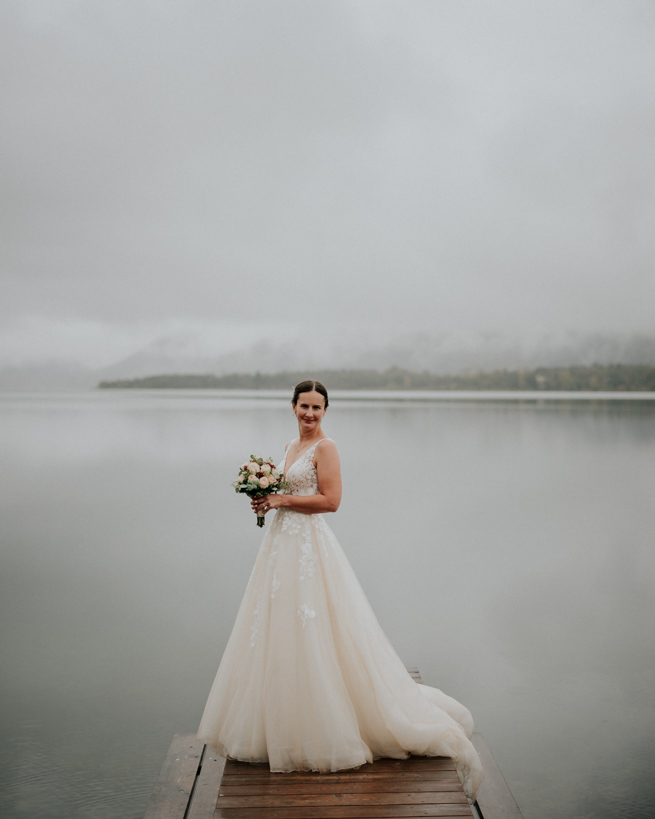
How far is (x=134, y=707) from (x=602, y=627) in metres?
5.92

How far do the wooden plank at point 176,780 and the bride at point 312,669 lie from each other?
0.43m

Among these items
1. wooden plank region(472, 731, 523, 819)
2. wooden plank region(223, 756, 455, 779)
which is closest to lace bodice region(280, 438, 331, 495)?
wooden plank region(223, 756, 455, 779)

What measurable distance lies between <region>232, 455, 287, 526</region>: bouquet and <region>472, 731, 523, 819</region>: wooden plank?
6.81ft

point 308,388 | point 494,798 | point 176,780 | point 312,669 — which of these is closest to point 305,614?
point 312,669

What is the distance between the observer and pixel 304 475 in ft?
11.1

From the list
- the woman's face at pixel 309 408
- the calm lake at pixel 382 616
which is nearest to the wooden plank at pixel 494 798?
the calm lake at pixel 382 616

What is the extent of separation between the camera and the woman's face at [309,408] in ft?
11.1

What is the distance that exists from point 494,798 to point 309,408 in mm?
2517

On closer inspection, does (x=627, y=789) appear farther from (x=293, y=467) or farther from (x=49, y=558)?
(x=49, y=558)

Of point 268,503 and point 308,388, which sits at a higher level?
point 308,388

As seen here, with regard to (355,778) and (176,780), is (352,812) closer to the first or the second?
(355,778)

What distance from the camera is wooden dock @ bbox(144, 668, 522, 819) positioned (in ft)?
9.50

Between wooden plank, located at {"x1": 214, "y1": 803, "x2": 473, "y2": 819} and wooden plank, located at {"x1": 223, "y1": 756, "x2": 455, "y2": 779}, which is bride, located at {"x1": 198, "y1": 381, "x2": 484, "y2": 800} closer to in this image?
wooden plank, located at {"x1": 223, "y1": 756, "x2": 455, "y2": 779}

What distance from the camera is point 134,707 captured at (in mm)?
5781
